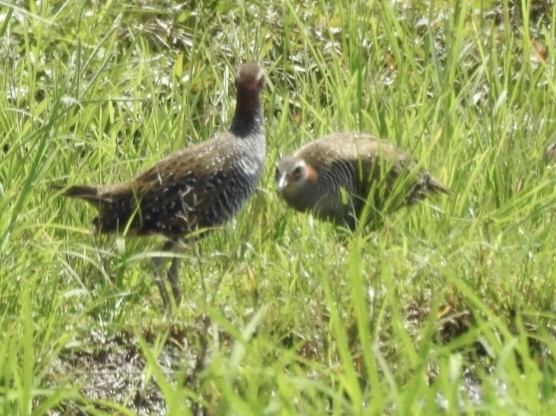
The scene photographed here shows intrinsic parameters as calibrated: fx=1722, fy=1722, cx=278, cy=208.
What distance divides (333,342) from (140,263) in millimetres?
1395

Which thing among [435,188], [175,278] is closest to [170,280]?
[175,278]

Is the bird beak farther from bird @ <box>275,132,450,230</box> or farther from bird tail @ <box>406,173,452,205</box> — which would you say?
bird tail @ <box>406,173,452,205</box>

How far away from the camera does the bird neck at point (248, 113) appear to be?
7.09 m

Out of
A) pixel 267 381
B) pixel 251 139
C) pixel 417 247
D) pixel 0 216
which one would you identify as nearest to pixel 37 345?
pixel 0 216

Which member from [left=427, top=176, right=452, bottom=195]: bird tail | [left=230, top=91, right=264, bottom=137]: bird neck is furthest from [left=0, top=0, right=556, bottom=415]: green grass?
[left=230, top=91, right=264, bottom=137]: bird neck

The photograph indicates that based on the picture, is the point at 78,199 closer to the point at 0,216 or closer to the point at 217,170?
the point at 217,170

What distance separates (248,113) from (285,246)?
3.24 feet

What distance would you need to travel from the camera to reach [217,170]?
22.4 feet

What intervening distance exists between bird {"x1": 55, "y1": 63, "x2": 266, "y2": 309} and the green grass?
105mm

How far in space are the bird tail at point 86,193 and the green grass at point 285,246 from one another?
0.08 m

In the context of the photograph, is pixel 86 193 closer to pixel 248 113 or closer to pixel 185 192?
pixel 185 192

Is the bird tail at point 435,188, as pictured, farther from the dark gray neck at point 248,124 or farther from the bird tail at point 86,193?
the bird tail at point 86,193

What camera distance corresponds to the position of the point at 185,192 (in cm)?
673

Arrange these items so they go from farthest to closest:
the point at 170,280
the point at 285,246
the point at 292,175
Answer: the point at 292,175
the point at 285,246
the point at 170,280
